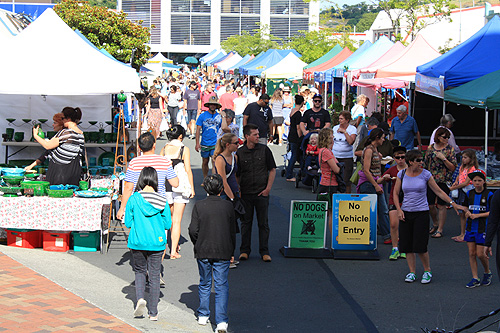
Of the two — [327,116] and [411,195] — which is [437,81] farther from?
[411,195]

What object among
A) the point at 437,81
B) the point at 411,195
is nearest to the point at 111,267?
the point at 411,195

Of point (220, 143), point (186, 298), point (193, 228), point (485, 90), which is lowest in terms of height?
point (186, 298)

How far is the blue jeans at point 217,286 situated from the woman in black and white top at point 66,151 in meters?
4.10

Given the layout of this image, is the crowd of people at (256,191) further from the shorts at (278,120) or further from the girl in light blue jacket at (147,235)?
the shorts at (278,120)

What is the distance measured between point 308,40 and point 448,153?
2897 cm

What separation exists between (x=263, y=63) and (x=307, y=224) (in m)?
26.7

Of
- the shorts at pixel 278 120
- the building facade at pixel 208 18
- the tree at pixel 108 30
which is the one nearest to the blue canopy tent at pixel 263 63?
the tree at pixel 108 30

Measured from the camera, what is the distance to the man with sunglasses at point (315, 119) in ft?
48.2

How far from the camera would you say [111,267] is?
9031 millimetres

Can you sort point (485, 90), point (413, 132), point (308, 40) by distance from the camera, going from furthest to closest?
1. point (308, 40)
2. point (413, 132)
3. point (485, 90)

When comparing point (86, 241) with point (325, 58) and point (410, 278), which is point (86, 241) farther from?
point (325, 58)

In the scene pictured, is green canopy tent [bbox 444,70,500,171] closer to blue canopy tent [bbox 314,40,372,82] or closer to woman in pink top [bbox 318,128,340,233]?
woman in pink top [bbox 318,128,340,233]

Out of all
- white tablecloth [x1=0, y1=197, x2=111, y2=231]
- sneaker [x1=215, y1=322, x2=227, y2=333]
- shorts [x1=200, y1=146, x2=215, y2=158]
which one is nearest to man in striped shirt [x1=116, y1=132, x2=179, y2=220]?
white tablecloth [x1=0, y1=197, x2=111, y2=231]

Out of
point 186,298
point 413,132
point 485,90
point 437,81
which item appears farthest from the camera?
point 413,132
